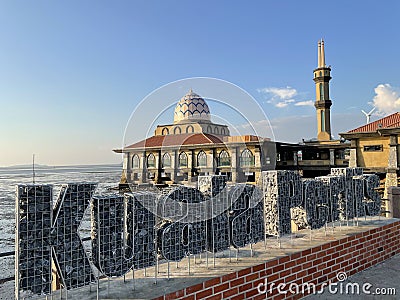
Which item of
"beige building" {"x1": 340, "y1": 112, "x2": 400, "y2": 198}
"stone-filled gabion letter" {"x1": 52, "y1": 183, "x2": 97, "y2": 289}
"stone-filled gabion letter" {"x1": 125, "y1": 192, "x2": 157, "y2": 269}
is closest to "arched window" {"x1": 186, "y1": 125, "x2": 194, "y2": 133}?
"beige building" {"x1": 340, "y1": 112, "x2": 400, "y2": 198}

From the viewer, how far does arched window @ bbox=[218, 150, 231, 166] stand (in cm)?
3684

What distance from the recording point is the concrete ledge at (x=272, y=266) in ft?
10.3

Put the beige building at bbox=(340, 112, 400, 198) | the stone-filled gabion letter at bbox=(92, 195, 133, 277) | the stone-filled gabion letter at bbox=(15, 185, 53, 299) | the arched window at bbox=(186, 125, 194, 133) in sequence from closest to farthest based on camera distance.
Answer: the stone-filled gabion letter at bbox=(15, 185, 53, 299), the stone-filled gabion letter at bbox=(92, 195, 133, 277), the arched window at bbox=(186, 125, 194, 133), the beige building at bbox=(340, 112, 400, 198)

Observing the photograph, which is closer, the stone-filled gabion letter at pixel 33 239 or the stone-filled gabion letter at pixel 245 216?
the stone-filled gabion letter at pixel 33 239

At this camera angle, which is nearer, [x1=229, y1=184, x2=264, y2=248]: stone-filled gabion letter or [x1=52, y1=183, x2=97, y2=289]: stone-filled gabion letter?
[x1=52, y1=183, x2=97, y2=289]: stone-filled gabion letter

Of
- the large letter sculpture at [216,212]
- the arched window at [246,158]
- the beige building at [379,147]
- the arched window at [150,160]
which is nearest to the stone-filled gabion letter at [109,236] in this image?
the large letter sculpture at [216,212]

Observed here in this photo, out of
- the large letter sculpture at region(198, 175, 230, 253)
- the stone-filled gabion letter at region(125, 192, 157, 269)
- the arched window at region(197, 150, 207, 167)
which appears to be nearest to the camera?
the stone-filled gabion letter at region(125, 192, 157, 269)

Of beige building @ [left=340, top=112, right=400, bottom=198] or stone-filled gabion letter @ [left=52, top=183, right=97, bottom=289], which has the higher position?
beige building @ [left=340, top=112, right=400, bottom=198]

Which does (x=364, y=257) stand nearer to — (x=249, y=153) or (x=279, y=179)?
(x=279, y=179)

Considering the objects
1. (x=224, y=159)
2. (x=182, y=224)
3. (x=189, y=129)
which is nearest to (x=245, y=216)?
(x=182, y=224)

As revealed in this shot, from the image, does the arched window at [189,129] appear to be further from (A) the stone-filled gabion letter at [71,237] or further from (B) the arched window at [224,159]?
(A) the stone-filled gabion letter at [71,237]

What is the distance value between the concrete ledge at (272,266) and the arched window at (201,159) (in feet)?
106

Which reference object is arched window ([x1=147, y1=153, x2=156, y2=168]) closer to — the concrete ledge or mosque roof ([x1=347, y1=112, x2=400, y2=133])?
the concrete ledge

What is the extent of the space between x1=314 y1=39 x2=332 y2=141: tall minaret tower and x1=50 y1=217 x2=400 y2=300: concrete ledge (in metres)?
35.6
